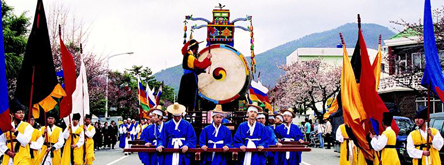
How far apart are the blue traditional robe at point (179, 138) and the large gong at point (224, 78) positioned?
194 cm

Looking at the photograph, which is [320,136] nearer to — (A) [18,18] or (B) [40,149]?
(A) [18,18]

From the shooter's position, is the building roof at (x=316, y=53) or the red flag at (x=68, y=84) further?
the building roof at (x=316, y=53)

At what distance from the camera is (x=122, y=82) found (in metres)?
65.4

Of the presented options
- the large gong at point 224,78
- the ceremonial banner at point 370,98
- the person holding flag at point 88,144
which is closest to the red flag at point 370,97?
the ceremonial banner at point 370,98

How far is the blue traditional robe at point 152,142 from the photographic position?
438 inches

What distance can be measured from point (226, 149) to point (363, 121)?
3.33m

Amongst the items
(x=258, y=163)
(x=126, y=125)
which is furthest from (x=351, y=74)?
(x=126, y=125)

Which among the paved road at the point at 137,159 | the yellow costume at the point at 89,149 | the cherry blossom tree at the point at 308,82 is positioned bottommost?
the paved road at the point at 137,159

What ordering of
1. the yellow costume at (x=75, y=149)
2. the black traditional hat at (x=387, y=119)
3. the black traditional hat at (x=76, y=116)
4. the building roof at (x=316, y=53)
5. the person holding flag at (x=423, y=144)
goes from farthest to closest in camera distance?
1. the building roof at (x=316, y=53)
2. the black traditional hat at (x=76, y=116)
3. the yellow costume at (x=75, y=149)
4. the black traditional hat at (x=387, y=119)
5. the person holding flag at (x=423, y=144)

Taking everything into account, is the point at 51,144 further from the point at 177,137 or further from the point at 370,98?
the point at 370,98

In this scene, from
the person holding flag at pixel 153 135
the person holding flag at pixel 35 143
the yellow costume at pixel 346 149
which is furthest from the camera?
the yellow costume at pixel 346 149

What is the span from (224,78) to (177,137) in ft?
7.81

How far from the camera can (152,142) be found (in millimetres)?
12922

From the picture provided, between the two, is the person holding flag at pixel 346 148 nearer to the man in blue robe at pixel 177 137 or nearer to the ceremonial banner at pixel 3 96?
the man in blue robe at pixel 177 137
